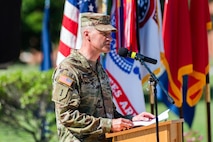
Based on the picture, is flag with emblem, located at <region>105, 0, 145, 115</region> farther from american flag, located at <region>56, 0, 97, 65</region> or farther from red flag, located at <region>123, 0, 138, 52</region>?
american flag, located at <region>56, 0, 97, 65</region>

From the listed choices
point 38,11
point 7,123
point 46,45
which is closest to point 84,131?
point 7,123

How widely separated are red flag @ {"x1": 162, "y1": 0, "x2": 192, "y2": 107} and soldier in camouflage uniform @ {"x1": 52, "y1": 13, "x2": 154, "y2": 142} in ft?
7.53

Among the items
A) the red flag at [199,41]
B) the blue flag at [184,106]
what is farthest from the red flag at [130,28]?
the blue flag at [184,106]

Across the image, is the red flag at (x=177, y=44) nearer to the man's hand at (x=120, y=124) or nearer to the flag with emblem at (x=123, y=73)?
the flag with emblem at (x=123, y=73)

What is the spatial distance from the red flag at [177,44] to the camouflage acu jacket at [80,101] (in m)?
2.37

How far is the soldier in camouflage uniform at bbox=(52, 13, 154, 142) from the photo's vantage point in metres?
4.82

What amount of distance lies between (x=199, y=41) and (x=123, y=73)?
0.94 metres

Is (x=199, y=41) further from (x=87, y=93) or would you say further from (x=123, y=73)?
(x=87, y=93)

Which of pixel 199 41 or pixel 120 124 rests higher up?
pixel 199 41

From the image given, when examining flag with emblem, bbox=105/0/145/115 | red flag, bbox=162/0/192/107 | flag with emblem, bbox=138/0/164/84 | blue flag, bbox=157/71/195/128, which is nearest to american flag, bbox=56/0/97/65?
flag with emblem, bbox=105/0/145/115

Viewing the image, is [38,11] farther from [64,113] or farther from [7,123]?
[64,113]

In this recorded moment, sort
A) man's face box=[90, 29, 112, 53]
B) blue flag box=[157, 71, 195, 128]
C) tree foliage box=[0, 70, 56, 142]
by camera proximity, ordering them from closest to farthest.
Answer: man's face box=[90, 29, 112, 53], blue flag box=[157, 71, 195, 128], tree foliage box=[0, 70, 56, 142]

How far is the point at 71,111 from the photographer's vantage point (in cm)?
482

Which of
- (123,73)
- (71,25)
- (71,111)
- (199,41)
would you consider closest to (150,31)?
(123,73)
